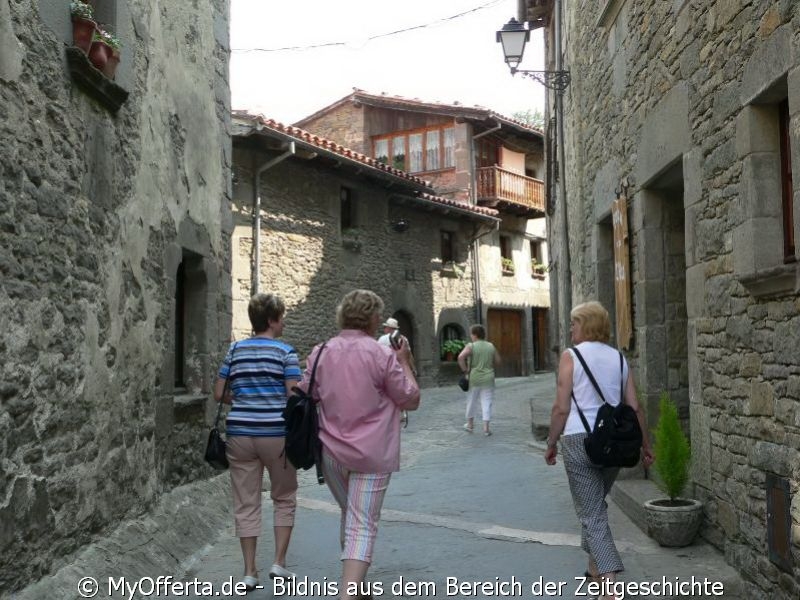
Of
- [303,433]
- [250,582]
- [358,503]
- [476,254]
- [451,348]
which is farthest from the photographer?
[476,254]

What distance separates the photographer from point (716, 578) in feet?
14.2

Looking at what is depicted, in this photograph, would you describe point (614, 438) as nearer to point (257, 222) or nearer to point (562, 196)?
point (562, 196)

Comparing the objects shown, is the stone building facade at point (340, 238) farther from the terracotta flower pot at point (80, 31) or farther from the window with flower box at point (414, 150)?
the terracotta flower pot at point (80, 31)

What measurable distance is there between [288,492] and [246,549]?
1.17ft

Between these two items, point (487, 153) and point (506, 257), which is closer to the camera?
point (487, 153)

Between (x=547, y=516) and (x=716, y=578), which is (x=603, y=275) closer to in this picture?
(x=547, y=516)

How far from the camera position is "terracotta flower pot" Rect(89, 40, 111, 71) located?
4.51m

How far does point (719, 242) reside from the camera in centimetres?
470

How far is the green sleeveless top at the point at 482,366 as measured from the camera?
36.7 ft

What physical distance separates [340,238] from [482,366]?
23.4ft

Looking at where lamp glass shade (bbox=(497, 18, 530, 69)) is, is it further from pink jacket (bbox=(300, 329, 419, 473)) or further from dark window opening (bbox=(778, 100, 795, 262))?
pink jacket (bbox=(300, 329, 419, 473))

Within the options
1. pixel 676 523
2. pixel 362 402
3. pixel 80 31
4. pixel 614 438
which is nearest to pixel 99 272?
pixel 80 31

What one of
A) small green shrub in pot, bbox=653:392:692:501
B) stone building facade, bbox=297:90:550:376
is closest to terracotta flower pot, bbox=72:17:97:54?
small green shrub in pot, bbox=653:392:692:501

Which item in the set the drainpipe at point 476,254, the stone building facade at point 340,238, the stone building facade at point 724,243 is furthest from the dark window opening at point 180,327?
the drainpipe at point 476,254
